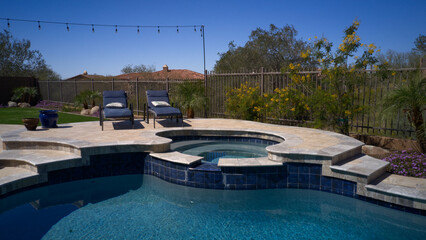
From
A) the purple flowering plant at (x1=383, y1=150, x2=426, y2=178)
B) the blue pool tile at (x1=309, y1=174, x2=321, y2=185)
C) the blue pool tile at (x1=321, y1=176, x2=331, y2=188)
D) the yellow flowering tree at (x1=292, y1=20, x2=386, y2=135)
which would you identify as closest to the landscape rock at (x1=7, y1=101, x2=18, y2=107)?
the yellow flowering tree at (x1=292, y1=20, x2=386, y2=135)

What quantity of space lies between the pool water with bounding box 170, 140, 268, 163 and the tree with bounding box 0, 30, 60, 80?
101 ft

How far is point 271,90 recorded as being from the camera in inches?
454

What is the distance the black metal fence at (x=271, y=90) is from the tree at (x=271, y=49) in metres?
8.30

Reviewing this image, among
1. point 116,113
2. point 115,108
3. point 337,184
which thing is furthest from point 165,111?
point 337,184

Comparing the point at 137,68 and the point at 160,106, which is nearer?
the point at 160,106

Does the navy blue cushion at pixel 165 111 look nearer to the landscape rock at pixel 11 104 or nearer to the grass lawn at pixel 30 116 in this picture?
the grass lawn at pixel 30 116

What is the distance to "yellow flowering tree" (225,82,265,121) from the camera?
9.63 metres

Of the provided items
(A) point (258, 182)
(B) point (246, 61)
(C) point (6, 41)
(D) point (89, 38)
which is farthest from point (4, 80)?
(A) point (258, 182)

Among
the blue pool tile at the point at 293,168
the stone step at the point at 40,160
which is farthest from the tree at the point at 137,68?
the blue pool tile at the point at 293,168

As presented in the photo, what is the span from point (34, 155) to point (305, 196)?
4.91 m

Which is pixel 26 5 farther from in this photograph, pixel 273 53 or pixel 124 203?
pixel 124 203

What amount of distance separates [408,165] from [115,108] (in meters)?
7.34

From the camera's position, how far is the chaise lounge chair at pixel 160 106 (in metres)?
8.04

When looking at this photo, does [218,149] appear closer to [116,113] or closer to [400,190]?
[116,113]
